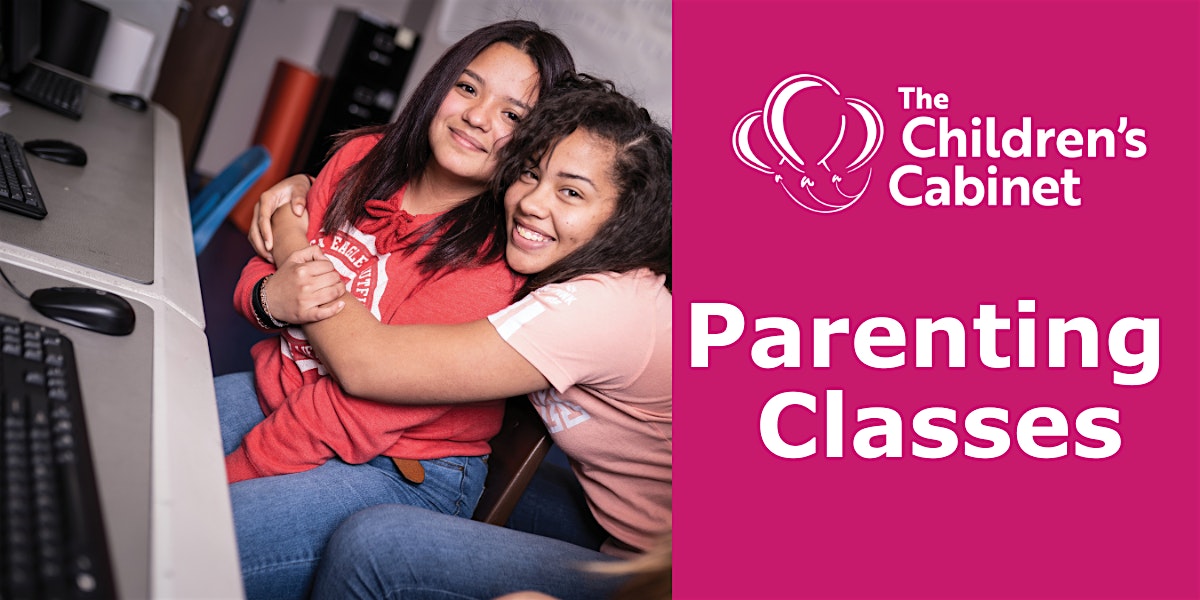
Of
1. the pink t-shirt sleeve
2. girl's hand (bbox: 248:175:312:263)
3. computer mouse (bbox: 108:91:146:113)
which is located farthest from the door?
the pink t-shirt sleeve

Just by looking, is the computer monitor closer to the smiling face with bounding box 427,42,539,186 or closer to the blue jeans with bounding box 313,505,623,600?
the smiling face with bounding box 427,42,539,186

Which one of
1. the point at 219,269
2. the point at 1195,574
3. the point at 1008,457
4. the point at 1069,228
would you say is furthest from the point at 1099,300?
the point at 219,269

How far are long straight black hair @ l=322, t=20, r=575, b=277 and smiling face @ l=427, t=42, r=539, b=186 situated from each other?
15 millimetres

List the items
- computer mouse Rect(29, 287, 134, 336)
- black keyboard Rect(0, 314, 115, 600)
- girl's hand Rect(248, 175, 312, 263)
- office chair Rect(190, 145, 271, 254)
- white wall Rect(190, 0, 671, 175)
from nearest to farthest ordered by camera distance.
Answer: black keyboard Rect(0, 314, 115, 600) → computer mouse Rect(29, 287, 134, 336) → girl's hand Rect(248, 175, 312, 263) → office chair Rect(190, 145, 271, 254) → white wall Rect(190, 0, 671, 175)

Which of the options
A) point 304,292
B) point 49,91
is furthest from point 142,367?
point 49,91

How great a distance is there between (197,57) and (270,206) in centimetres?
341

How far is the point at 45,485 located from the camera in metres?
0.77

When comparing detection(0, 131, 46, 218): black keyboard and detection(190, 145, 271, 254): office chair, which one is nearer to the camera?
detection(0, 131, 46, 218): black keyboard

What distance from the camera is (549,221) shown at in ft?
4.52

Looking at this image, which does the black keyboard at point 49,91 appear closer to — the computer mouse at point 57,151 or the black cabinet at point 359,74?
the computer mouse at point 57,151

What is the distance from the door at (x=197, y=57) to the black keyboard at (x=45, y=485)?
398 cm

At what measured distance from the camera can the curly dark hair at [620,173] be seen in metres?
1.36

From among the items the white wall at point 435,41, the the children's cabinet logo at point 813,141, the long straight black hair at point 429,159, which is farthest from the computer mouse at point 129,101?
the the children's cabinet logo at point 813,141

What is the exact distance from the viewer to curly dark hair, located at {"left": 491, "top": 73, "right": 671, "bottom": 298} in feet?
4.47
